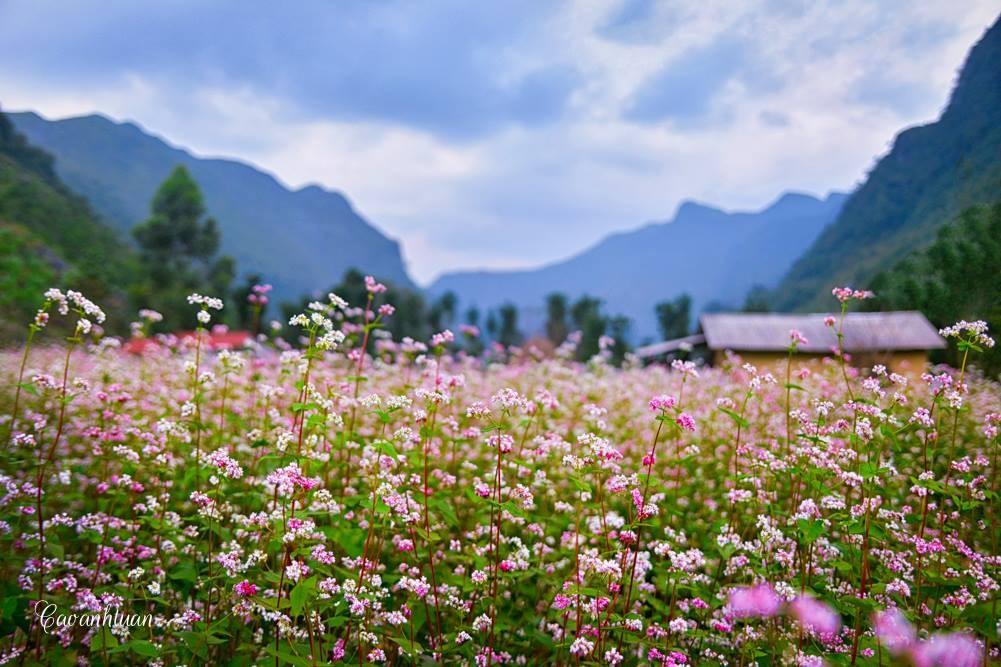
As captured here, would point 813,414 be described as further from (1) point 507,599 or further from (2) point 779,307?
(2) point 779,307

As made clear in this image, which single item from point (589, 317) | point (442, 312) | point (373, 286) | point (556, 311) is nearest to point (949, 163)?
point (373, 286)

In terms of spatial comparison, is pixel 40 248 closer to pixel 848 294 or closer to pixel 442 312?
pixel 848 294

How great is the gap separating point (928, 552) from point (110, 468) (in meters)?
6.58

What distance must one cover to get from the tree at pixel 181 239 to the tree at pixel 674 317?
66.9 metres

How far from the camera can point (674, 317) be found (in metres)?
87.4

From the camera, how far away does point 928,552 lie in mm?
3201

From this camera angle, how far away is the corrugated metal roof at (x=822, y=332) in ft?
20.9

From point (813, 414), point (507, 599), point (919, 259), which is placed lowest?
point (507, 599)

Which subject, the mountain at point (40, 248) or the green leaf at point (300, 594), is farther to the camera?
the mountain at point (40, 248)

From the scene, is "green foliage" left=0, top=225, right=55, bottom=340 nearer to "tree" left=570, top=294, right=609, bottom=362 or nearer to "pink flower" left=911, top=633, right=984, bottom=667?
"pink flower" left=911, top=633, right=984, bottom=667

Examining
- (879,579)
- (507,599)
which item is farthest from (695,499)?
(507,599)

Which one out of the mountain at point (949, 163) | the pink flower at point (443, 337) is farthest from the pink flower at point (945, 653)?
the mountain at point (949, 163)

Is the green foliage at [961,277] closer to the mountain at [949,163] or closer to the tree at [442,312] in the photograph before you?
the mountain at [949,163]

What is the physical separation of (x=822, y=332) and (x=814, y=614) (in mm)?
19046
